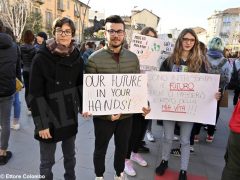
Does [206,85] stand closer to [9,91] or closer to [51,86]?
[51,86]

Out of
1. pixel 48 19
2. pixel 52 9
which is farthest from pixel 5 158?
pixel 52 9

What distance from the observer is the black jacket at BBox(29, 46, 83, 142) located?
2.41m

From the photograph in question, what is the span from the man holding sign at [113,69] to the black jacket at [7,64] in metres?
1.27

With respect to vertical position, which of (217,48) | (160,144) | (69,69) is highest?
(217,48)

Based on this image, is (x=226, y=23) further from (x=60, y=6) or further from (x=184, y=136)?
(x=184, y=136)

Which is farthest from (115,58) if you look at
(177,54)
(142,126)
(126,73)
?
(142,126)

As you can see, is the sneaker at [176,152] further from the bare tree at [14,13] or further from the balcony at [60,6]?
the balcony at [60,6]

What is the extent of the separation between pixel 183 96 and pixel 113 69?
112 centimetres

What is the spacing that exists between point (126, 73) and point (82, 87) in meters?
0.49

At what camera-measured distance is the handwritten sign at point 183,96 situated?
10.7 ft

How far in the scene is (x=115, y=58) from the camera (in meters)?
2.76

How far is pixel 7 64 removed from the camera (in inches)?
133

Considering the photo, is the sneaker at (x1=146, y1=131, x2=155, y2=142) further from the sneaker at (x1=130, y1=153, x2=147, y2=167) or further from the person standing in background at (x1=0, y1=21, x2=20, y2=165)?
the person standing in background at (x1=0, y1=21, x2=20, y2=165)

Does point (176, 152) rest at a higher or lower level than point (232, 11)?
lower
